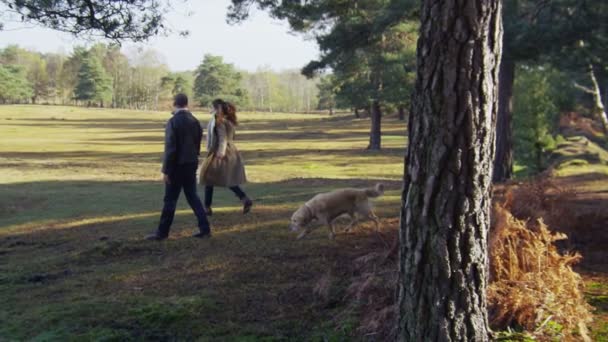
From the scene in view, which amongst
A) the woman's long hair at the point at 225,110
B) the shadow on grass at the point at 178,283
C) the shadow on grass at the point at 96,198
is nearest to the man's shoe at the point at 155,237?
the shadow on grass at the point at 178,283

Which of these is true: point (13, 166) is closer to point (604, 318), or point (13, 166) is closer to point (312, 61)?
point (312, 61)

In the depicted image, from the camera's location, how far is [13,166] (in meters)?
25.1

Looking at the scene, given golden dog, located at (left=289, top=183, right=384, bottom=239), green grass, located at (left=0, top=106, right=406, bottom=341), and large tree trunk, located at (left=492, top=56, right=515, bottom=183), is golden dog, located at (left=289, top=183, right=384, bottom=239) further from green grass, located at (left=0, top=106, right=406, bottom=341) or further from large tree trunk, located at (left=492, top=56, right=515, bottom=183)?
large tree trunk, located at (left=492, top=56, right=515, bottom=183)

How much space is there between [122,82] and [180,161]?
130 meters

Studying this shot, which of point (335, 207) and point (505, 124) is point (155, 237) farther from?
point (505, 124)

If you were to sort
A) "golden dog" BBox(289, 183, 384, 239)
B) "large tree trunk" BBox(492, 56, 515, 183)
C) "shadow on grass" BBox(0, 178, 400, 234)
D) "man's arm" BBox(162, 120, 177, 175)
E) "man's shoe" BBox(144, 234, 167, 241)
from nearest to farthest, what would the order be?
"golden dog" BBox(289, 183, 384, 239) → "man's arm" BBox(162, 120, 177, 175) → "man's shoe" BBox(144, 234, 167, 241) → "shadow on grass" BBox(0, 178, 400, 234) → "large tree trunk" BBox(492, 56, 515, 183)

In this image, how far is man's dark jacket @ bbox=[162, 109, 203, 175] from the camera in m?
7.88

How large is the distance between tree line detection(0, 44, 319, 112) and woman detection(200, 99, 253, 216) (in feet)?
269

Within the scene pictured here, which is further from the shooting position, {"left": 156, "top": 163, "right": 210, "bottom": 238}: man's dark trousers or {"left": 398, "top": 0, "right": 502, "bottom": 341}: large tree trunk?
{"left": 156, "top": 163, "right": 210, "bottom": 238}: man's dark trousers

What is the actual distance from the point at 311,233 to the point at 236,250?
111 centimetres

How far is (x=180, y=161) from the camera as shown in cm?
795

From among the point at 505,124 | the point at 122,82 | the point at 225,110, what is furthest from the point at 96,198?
the point at 122,82

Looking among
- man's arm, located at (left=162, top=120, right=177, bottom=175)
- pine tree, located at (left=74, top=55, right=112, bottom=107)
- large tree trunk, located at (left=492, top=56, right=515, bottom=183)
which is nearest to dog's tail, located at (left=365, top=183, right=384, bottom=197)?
man's arm, located at (left=162, top=120, right=177, bottom=175)

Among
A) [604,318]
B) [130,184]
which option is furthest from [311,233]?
[130,184]
